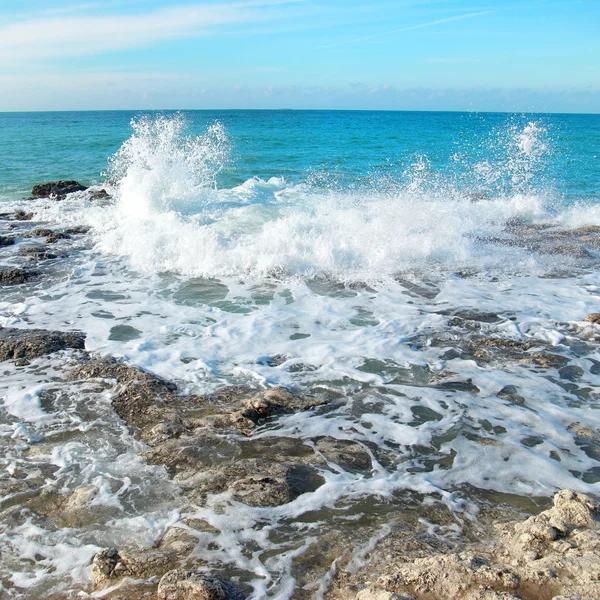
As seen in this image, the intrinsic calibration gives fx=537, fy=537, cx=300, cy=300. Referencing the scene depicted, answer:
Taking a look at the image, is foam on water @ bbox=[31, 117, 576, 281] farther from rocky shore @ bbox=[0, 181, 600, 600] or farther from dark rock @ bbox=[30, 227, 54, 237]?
rocky shore @ bbox=[0, 181, 600, 600]

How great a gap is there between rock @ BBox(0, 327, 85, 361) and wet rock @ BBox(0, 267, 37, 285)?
1935 millimetres

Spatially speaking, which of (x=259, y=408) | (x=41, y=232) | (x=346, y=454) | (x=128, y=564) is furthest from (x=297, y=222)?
(x=128, y=564)

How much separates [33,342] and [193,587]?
3.86 m

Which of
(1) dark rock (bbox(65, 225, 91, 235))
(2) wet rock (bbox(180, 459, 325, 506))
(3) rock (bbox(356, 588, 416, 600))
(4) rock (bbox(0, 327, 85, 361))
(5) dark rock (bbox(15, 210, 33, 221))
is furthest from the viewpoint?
(5) dark rock (bbox(15, 210, 33, 221))

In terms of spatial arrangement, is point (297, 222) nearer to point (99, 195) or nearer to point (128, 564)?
point (99, 195)

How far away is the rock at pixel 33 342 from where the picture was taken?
551 cm

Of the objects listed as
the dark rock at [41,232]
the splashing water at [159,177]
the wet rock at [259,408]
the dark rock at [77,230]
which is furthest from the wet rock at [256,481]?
the splashing water at [159,177]

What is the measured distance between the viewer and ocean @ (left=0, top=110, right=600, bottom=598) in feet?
10.8

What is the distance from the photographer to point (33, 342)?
566 centimetres

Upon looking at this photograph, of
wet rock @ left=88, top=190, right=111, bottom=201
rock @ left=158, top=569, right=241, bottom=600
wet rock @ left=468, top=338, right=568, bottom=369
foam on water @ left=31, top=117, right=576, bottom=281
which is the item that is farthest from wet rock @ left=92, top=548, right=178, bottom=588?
wet rock @ left=88, top=190, right=111, bottom=201

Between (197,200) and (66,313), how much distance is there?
6.75 meters

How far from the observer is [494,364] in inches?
215

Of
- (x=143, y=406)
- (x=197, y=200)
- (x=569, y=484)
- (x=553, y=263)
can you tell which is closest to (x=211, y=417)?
(x=143, y=406)

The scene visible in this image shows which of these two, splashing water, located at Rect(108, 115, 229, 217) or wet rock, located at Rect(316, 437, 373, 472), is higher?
splashing water, located at Rect(108, 115, 229, 217)
